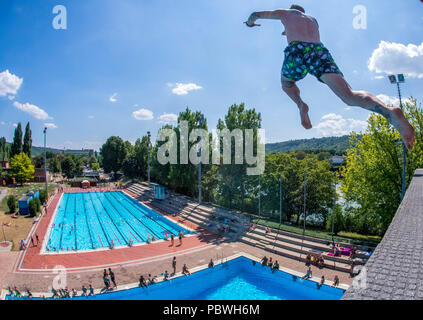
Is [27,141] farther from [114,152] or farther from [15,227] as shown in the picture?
[15,227]

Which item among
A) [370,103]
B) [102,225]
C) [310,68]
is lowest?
[102,225]

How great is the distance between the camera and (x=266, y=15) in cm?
287

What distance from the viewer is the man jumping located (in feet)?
7.34

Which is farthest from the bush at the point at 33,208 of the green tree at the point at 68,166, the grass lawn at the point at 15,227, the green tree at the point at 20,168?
the green tree at the point at 68,166

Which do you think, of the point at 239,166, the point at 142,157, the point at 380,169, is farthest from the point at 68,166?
the point at 380,169

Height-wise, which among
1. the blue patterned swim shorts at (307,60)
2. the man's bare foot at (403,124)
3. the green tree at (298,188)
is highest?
the blue patterned swim shorts at (307,60)

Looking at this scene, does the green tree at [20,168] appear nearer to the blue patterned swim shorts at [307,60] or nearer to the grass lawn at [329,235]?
the grass lawn at [329,235]

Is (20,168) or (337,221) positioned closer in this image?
(337,221)

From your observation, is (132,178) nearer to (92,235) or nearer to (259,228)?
(92,235)

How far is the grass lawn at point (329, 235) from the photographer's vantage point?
16545 mm

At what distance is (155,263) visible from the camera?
15258 millimetres

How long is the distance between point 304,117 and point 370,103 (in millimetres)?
780
